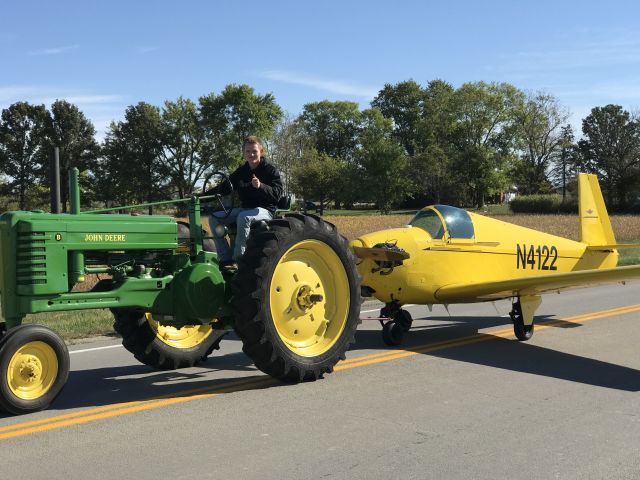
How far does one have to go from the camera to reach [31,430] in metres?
4.90

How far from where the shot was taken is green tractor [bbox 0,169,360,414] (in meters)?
5.27

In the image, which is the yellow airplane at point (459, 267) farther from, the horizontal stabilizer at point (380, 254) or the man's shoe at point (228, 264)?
the man's shoe at point (228, 264)

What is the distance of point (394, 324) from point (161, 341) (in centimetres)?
311

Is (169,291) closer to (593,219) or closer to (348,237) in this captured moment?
(593,219)

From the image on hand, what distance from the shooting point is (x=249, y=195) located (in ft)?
22.5

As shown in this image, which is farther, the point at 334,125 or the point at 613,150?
the point at 334,125

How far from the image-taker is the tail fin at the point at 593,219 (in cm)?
1110

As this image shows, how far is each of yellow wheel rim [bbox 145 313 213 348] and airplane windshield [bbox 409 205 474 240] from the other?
11.6 ft

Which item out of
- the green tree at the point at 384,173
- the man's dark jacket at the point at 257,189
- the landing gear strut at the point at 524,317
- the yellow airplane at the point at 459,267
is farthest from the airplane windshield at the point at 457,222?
the green tree at the point at 384,173

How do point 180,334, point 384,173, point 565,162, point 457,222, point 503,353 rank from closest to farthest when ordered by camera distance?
point 180,334 < point 503,353 < point 457,222 < point 384,173 < point 565,162

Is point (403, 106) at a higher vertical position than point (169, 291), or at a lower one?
higher

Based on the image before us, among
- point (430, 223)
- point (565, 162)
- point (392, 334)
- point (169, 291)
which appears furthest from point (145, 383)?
point (565, 162)

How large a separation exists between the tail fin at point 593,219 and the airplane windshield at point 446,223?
9.33 feet

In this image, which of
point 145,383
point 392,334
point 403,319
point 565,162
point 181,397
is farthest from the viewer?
point 565,162
